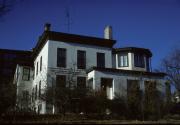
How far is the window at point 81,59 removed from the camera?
3173cm

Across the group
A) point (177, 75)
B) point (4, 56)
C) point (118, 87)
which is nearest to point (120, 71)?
point (118, 87)

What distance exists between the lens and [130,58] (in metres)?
36.2

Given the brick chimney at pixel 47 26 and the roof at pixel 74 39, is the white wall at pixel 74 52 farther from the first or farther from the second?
the brick chimney at pixel 47 26

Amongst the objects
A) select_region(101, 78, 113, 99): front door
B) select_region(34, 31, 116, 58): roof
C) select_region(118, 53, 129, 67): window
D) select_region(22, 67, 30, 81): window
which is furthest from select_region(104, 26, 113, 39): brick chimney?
select_region(22, 67, 30, 81): window

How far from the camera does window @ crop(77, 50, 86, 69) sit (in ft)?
104

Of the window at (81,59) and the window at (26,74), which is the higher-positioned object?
the window at (81,59)

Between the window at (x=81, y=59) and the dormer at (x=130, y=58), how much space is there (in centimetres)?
605

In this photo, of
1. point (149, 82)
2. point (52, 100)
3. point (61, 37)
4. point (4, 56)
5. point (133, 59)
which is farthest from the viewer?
point (4, 56)

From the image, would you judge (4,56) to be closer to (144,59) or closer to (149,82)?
(144,59)

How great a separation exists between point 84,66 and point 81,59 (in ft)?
3.16

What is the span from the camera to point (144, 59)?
1467 inches

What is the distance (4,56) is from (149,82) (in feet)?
125

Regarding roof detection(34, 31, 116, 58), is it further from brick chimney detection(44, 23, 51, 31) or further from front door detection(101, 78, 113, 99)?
front door detection(101, 78, 113, 99)

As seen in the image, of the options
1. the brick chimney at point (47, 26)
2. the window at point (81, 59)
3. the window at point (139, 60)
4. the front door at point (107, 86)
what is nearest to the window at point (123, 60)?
the window at point (139, 60)
